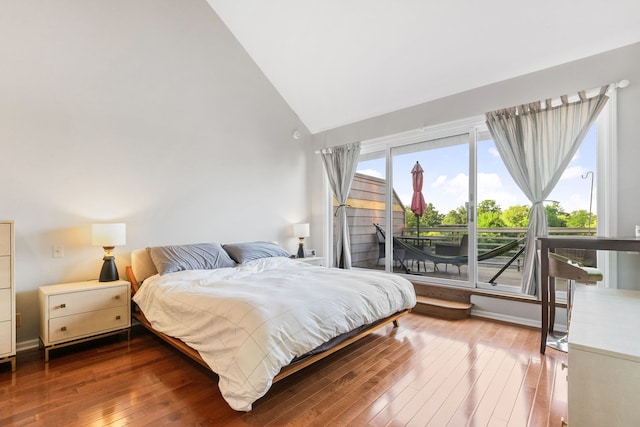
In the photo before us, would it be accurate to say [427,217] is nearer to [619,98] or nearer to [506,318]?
[506,318]

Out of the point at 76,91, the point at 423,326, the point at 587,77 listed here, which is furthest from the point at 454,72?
the point at 76,91

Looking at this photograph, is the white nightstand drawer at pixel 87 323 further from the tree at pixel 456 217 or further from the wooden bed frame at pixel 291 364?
the tree at pixel 456 217

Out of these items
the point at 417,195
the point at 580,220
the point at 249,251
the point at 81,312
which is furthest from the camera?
the point at 417,195

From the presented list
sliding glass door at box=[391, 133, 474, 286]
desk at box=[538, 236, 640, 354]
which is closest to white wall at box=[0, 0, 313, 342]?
sliding glass door at box=[391, 133, 474, 286]

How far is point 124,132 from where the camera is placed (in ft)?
9.98

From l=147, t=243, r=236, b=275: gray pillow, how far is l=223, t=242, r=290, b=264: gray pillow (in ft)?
0.31

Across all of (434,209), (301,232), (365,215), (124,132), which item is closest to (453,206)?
(434,209)

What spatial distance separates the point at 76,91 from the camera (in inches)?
108

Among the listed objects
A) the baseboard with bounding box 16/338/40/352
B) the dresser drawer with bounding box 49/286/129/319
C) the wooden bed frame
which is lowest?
the baseboard with bounding box 16/338/40/352

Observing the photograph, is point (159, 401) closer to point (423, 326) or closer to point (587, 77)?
point (423, 326)

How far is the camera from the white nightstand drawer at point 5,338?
205cm

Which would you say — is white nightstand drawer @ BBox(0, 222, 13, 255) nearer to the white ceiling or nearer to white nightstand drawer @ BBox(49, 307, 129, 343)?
white nightstand drawer @ BBox(49, 307, 129, 343)

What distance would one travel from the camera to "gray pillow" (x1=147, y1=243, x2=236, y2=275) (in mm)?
2852

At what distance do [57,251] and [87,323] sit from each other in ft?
2.48
